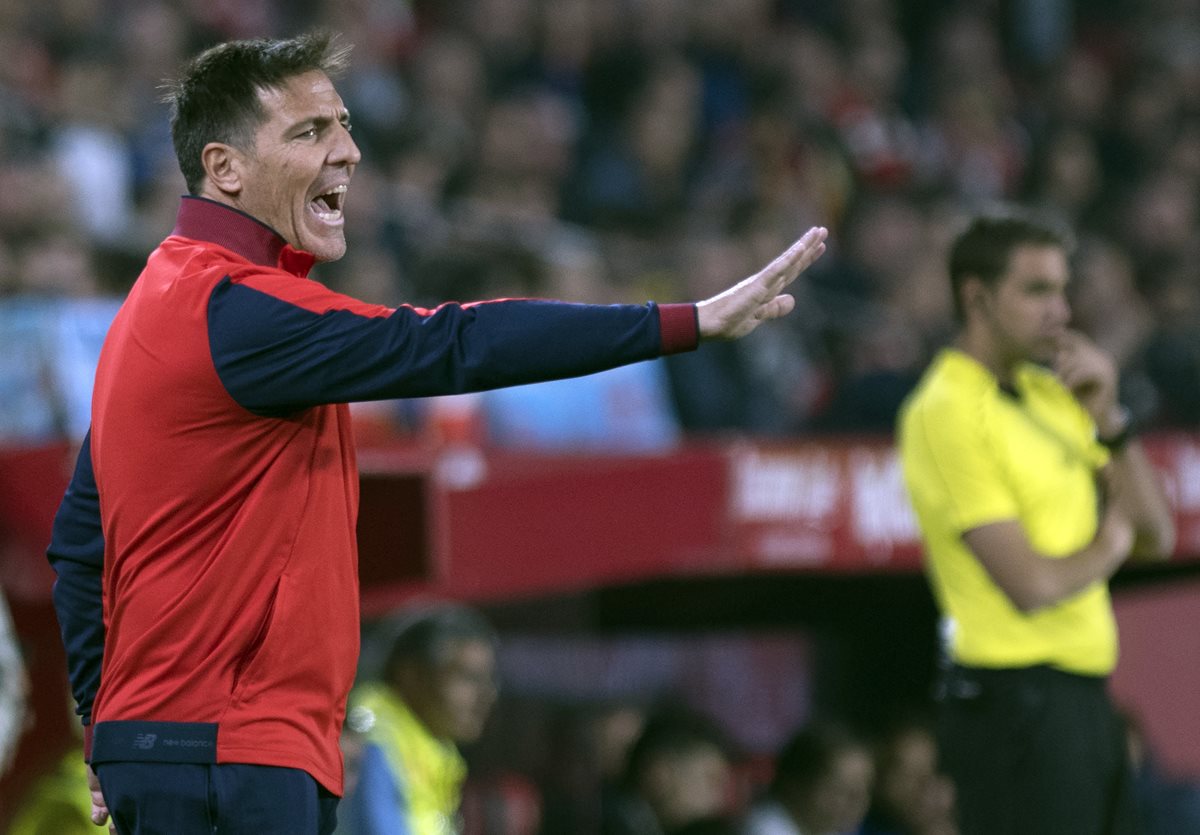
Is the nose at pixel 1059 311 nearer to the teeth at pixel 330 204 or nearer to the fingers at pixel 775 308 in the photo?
the fingers at pixel 775 308

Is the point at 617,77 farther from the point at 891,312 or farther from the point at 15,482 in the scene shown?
the point at 15,482

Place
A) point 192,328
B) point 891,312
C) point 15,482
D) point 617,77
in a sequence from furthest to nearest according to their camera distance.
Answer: point 617,77, point 891,312, point 15,482, point 192,328

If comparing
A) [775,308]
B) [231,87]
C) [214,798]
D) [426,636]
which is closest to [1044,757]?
[775,308]

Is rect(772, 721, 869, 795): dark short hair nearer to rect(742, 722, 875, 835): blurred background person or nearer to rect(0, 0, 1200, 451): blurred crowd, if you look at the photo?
rect(742, 722, 875, 835): blurred background person

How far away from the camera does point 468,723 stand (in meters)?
5.13

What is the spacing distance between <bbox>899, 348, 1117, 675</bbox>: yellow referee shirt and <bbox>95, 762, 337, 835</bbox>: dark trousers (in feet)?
6.07

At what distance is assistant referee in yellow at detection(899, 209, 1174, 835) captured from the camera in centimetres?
396

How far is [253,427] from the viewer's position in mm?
2648

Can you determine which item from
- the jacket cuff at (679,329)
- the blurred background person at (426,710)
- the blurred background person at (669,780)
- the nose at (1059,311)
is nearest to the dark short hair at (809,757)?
the blurred background person at (669,780)

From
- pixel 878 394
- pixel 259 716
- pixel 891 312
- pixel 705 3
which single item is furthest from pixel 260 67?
pixel 705 3

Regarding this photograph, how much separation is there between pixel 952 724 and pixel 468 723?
4.84 feet

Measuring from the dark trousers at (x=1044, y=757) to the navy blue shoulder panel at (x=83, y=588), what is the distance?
76.2 inches

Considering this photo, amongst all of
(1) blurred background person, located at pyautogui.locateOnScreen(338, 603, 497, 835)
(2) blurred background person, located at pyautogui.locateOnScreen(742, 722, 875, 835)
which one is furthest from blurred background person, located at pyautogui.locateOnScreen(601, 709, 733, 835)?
(1) blurred background person, located at pyautogui.locateOnScreen(338, 603, 497, 835)

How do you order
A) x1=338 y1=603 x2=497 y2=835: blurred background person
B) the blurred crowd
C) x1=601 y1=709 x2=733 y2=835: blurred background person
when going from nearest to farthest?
x1=338 y1=603 x2=497 y2=835: blurred background person < x1=601 y1=709 x2=733 y2=835: blurred background person < the blurred crowd
